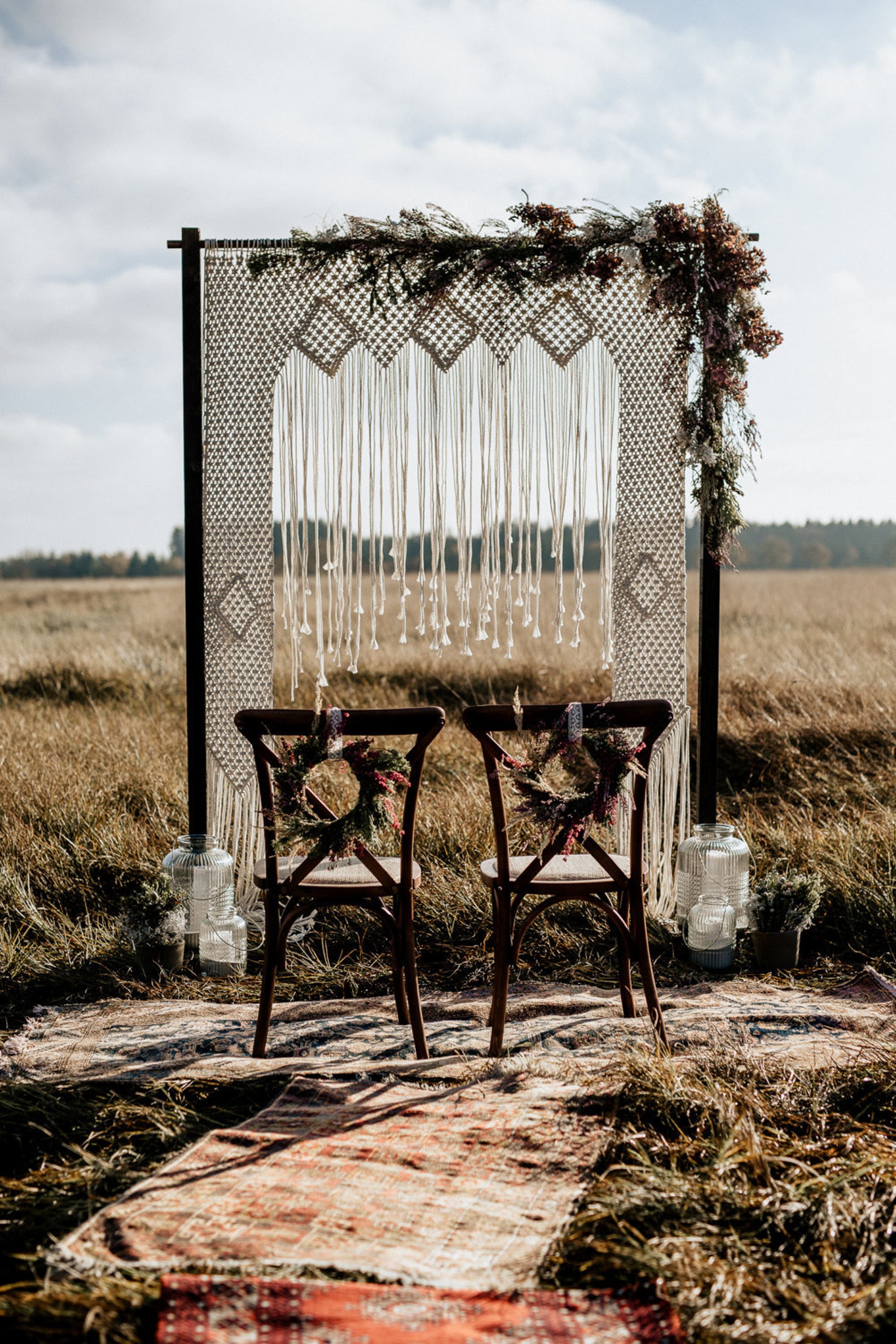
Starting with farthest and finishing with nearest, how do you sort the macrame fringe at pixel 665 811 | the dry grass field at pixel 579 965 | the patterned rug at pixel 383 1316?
the macrame fringe at pixel 665 811, the dry grass field at pixel 579 965, the patterned rug at pixel 383 1316

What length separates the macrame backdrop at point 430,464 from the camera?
3.80 metres

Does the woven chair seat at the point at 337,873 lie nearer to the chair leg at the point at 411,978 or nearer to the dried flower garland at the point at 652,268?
the chair leg at the point at 411,978

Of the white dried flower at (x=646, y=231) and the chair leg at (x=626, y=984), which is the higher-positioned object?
the white dried flower at (x=646, y=231)

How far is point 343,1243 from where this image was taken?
193 cm

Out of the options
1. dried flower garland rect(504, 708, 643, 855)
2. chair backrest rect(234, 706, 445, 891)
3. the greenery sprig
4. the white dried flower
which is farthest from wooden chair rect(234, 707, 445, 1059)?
the white dried flower

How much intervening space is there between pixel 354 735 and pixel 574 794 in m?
0.63

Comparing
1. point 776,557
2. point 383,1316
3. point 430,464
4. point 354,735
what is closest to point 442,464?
point 430,464

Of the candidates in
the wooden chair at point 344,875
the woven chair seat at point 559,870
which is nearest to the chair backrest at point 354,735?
the wooden chair at point 344,875

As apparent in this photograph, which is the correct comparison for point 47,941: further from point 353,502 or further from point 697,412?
point 697,412

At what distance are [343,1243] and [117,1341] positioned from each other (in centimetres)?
42

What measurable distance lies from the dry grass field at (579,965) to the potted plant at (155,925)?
11 cm

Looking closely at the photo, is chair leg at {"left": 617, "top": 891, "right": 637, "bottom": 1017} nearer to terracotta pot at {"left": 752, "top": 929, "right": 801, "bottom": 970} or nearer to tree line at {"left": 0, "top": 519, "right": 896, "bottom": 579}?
terracotta pot at {"left": 752, "top": 929, "right": 801, "bottom": 970}

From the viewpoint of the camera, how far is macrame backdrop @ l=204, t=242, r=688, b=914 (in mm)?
3797

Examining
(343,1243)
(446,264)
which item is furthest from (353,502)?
(343,1243)
